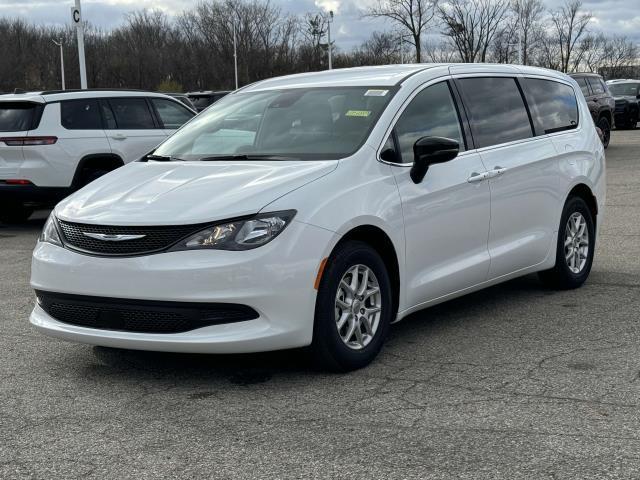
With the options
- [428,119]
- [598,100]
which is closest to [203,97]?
[598,100]

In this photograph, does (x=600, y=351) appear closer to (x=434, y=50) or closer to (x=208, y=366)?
(x=208, y=366)

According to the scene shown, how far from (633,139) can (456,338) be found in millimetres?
23584

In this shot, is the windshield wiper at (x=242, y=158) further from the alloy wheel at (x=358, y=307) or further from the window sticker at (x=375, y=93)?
the alloy wheel at (x=358, y=307)

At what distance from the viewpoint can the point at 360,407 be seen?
15.0ft

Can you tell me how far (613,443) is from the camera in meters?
3.99

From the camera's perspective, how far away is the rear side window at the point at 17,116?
11539mm

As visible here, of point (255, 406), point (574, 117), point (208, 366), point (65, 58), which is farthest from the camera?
point (65, 58)

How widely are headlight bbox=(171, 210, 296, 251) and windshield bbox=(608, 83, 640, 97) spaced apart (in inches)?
1185

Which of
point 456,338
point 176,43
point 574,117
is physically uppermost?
point 176,43

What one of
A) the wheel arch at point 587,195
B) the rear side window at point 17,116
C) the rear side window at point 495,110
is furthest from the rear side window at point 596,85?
the rear side window at point 495,110

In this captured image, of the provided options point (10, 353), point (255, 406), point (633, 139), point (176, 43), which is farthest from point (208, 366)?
point (176, 43)

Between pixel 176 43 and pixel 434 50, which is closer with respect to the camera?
pixel 434 50

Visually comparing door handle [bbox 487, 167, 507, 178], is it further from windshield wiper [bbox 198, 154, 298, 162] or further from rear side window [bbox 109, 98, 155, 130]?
rear side window [bbox 109, 98, 155, 130]

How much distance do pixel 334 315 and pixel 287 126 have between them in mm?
1478
